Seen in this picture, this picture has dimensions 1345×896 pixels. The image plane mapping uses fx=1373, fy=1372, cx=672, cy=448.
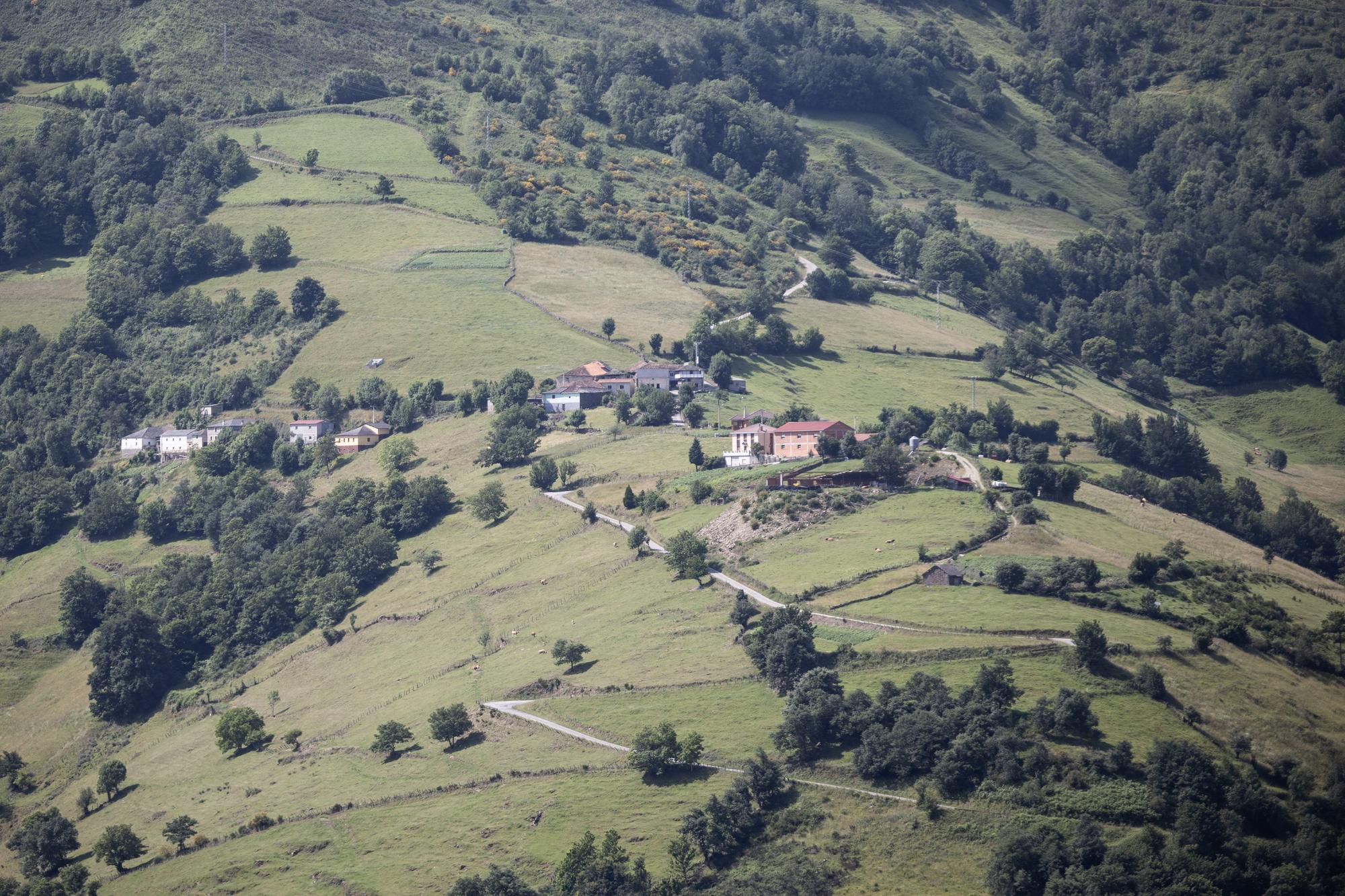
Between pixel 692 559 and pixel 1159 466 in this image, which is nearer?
pixel 692 559

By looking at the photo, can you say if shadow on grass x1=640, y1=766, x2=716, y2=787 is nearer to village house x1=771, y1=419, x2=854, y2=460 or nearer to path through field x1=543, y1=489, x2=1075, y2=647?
path through field x1=543, y1=489, x2=1075, y2=647

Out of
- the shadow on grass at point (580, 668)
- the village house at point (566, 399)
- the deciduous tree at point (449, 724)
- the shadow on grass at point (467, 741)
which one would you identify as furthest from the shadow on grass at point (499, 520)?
the shadow on grass at point (467, 741)

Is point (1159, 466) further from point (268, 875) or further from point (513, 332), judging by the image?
point (268, 875)

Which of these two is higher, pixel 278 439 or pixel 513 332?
pixel 513 332

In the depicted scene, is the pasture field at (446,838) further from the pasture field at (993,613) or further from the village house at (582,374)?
the village house at (582,374)

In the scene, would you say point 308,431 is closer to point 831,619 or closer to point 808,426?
point 808,426

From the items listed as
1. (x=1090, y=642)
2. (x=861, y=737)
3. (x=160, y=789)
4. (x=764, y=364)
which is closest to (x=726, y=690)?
(x=861, y=737)
